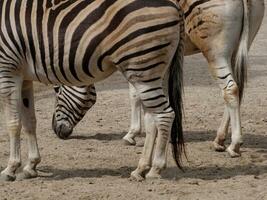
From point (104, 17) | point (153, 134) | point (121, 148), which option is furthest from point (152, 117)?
point (121, 148)

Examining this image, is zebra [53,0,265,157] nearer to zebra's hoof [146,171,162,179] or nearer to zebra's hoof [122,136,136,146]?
zebra's hoof [122,136,136,146]

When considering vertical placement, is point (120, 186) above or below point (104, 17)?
below

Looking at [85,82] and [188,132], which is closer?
[85,82]

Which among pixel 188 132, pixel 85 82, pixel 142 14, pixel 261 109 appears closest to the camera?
pixel 142 14

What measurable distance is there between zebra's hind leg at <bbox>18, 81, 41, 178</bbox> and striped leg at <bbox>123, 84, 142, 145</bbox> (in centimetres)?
185

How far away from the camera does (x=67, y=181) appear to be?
7.15m

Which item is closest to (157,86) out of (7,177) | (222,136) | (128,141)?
(7,177)

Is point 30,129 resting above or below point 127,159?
above

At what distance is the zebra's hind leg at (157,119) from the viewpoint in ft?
22.7

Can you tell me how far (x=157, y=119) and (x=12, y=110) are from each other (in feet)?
4.70

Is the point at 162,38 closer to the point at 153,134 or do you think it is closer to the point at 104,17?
the point at 104,17

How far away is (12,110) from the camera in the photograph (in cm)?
714

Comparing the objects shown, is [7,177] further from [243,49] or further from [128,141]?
[243,49]

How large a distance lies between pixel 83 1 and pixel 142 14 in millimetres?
639
